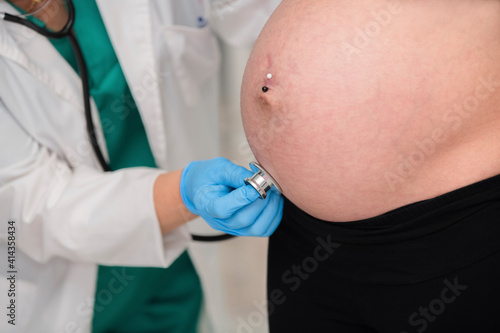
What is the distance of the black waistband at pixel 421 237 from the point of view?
61 centimetres

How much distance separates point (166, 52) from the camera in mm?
1021

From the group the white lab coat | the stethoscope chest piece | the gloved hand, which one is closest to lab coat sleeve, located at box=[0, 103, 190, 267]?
the white lab coat

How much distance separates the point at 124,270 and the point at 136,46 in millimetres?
506

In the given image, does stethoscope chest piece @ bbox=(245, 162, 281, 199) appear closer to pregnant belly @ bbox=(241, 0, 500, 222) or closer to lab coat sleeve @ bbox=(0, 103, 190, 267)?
pregnant belly @ bbox=(241, 0, 500, 222)

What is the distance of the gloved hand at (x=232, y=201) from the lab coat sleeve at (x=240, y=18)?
0.38 metres

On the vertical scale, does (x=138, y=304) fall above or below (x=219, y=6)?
below

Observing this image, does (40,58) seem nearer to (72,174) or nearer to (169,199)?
(72,174)

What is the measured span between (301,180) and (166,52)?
1.70ft

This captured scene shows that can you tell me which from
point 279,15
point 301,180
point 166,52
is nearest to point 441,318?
point 301,180

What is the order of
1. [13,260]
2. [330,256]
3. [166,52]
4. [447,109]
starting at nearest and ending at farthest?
[447,109], [330,256], [13,260], [166,52]

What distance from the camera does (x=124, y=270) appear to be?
1.04m

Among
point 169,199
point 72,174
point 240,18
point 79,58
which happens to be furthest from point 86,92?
point 240,18

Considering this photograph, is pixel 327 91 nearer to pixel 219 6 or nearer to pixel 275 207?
pixel 275 207

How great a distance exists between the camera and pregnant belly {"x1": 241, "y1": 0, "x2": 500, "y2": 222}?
607mm
